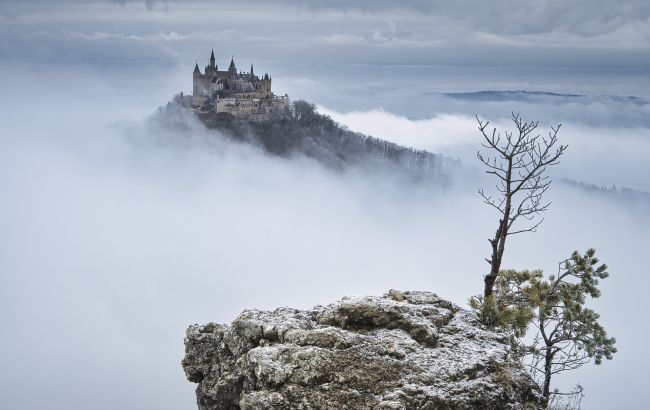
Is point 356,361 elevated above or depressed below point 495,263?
below

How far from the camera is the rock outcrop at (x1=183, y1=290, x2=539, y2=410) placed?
10969 millimetres

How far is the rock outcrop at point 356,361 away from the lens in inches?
432

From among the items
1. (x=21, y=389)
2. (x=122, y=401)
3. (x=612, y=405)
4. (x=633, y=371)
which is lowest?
(x=21, y=389)

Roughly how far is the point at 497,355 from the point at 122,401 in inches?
6234

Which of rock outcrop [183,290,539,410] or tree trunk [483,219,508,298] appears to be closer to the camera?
rock outcrop [183,290,539,410]

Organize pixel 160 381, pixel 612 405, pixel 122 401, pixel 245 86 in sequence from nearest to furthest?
pixel 612 405
pixel 122 401
pixel 160 381
pixel 245 86

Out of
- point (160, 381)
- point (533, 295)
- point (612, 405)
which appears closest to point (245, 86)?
point (160, 381)

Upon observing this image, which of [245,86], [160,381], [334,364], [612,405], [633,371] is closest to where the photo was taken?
[334,364]

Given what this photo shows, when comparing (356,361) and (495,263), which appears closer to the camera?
(356,361)

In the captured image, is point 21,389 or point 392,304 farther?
point 21,389

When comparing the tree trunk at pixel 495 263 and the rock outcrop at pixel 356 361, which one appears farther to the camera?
the tree trunk at pixel 495 263

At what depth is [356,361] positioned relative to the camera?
11.7 m

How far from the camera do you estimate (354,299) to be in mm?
13359

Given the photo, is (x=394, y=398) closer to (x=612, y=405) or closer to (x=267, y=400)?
(x=267, y=400)
